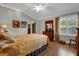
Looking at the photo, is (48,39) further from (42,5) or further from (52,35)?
(42,5)

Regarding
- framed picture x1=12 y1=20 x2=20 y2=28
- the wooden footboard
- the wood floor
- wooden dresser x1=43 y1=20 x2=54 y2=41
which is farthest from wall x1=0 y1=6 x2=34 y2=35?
the wood floor

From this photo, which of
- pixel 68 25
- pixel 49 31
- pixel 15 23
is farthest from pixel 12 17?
pixel 68 25

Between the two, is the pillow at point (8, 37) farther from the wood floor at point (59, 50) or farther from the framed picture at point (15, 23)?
the wood floor at point (59, 50)

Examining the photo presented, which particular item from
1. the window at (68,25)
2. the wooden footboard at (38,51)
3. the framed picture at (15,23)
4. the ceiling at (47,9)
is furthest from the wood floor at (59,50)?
the framed picture at (15,23)

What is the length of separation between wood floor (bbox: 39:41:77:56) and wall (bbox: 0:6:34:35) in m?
0.53

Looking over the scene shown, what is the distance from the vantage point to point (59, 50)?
6.21 ft

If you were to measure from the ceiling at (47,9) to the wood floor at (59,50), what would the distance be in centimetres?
52

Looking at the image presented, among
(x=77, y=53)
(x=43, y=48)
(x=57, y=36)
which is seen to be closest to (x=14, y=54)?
(x=43, y=48)

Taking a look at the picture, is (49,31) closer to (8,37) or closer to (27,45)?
(27,45)

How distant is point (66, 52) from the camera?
1867 millimetres

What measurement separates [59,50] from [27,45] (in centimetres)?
57

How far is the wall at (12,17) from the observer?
1766 millimetres

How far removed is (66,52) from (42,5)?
916mm

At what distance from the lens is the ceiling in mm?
1830
